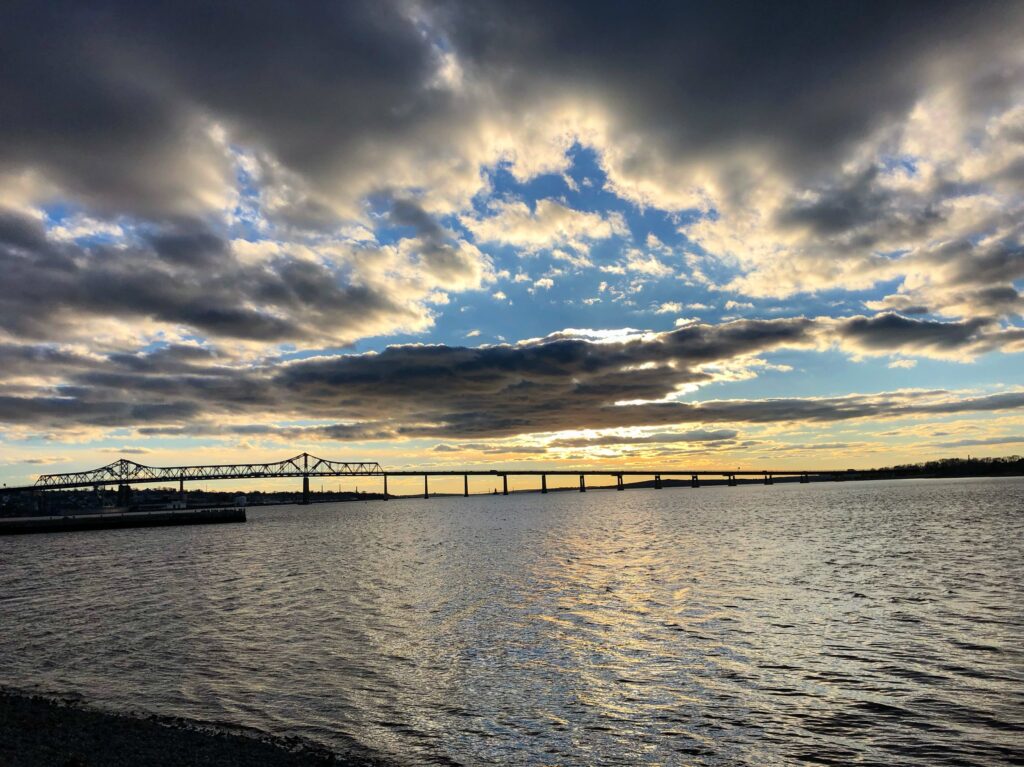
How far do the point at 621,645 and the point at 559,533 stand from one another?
7322cm

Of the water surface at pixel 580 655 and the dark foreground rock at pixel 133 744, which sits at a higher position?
the dark foreground rock at pixel 133 744

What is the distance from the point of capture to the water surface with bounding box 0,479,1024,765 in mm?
17469

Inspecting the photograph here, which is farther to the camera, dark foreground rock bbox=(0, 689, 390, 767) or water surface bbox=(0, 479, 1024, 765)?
water surface bbox=(0, 479, 1024, 765)

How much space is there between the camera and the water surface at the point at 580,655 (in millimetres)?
17469

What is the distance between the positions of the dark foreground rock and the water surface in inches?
52.2

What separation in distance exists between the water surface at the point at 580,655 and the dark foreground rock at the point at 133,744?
1326mm

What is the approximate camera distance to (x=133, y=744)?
54.0 feet

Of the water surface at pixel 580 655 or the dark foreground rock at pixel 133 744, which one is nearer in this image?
the dark foreground rock at pixel 133 744

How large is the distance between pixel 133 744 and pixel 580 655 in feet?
52.0

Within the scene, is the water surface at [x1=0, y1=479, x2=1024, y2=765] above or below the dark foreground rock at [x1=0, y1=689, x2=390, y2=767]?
below

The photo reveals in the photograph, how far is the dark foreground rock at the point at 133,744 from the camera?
15.3 m

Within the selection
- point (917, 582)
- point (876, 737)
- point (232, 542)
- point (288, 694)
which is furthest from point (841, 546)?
point (232, 542)

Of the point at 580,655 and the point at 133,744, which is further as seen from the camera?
the point at 580,655

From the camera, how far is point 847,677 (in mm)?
21922
